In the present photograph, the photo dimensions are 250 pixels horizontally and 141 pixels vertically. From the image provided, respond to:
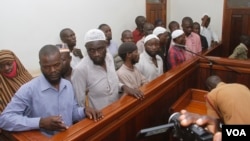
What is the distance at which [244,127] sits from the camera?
1.67ft

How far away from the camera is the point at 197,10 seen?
18.3ft

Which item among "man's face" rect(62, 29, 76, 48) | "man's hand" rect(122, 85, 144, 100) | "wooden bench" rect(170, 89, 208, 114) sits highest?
"man's face" rect(62, 29, 76, 48)

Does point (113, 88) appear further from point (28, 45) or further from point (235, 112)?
point (28, 45)

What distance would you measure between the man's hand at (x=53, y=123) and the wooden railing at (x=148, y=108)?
0.11 feet

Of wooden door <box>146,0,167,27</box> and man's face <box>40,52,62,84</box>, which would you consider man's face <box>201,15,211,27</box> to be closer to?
wooden door <box>146,0,167,27</box>

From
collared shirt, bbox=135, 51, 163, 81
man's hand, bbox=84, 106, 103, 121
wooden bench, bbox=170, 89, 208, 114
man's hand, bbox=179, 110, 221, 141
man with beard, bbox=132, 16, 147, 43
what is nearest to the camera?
man's hand, bbox=179, 110, 221, 141

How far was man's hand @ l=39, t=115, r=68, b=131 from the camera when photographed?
1237 millimetres

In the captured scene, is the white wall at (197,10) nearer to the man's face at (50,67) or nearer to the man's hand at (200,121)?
the man's face at (50,67)

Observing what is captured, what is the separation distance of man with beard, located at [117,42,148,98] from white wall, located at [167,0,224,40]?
12.2 feet

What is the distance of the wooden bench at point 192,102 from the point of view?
7.42 feet

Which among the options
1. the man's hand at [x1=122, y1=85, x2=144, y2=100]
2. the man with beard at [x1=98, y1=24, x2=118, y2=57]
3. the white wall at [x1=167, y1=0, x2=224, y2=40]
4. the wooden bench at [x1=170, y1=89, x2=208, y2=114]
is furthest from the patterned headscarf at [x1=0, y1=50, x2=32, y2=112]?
the white wall at [x1=167, y1=0, x2=224, y2=40]

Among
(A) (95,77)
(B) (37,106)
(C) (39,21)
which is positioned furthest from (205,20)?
(B) (37,106)

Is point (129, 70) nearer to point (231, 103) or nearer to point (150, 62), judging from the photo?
point (150, 62)

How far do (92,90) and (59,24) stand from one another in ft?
5.25
